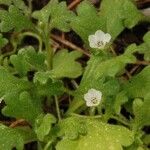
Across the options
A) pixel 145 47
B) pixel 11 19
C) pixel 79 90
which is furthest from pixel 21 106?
pixel 145 47

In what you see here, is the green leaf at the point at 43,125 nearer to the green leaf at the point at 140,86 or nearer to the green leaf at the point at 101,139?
the green leaf at the point at 101,139

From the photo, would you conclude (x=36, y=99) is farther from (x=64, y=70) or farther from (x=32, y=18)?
(x=32, y=18)

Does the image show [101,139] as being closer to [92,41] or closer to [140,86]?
[140,86]

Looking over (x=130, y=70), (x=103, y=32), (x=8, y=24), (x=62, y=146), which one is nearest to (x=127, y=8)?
(x=103, y=32)

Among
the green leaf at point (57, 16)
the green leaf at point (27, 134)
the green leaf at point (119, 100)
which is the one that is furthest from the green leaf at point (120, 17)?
the green leaf at point (27, 134)

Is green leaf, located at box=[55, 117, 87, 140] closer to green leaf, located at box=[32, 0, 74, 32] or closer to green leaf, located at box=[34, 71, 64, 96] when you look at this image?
green leaf, located at box=[34, 71, 64, 96]

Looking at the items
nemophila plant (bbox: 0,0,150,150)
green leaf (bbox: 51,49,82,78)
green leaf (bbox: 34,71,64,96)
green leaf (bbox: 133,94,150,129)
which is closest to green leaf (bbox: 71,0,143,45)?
nemophila plant (bbox: 0,0,150,150)
